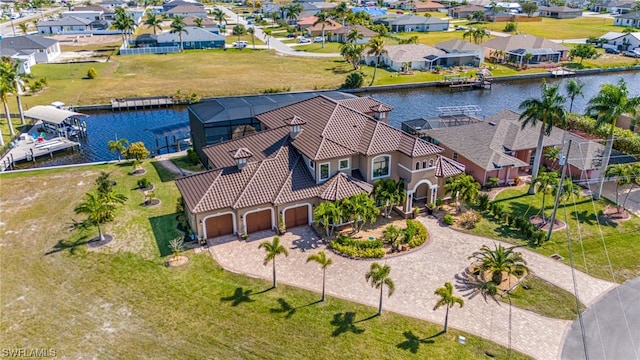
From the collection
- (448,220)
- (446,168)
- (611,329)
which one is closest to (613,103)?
(446,168)

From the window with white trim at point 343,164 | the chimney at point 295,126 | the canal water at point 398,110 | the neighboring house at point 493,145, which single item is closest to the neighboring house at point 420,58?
the canal water at point 398,110

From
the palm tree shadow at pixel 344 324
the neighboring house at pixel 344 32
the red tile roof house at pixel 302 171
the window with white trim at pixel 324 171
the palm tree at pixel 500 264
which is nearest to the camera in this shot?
the palm tree shadow at pixel 344 324

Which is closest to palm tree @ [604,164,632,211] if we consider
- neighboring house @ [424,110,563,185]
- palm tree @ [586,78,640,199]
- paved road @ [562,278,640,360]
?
palm tree @ [586,78,640,199]

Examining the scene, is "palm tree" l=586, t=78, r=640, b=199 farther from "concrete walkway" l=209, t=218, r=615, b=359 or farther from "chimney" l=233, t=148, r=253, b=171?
"chimney" l=233, t=148, r=253, b=171

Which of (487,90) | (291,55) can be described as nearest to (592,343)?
(487,90)

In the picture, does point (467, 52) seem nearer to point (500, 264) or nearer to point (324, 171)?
point (324, 171)

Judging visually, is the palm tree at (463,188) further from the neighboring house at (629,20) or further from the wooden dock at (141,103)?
the neighboring house at (629,20)
